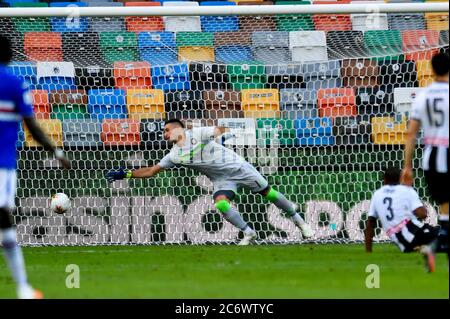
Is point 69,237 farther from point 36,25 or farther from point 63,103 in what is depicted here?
point 36,25

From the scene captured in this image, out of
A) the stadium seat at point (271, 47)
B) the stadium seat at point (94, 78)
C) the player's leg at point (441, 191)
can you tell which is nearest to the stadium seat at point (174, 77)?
the stadium seat at point (94, 78)

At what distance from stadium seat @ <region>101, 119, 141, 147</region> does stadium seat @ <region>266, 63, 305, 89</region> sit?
6.49 feet

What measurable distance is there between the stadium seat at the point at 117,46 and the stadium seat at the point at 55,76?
611 mm

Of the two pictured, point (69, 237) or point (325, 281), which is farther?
point (69, 237)

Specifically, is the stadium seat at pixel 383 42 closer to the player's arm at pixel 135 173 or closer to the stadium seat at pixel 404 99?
the stadium seat at pixel 404 99

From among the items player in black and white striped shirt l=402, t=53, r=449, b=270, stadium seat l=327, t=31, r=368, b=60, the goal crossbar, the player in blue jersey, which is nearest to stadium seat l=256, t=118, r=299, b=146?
stadium seat l=327, t=31, r=368, b=60

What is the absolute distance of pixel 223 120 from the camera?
15938mm

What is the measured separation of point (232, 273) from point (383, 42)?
663cm

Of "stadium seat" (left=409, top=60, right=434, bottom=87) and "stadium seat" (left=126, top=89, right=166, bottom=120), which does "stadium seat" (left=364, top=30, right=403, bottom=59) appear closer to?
"stadium seat" (left=409, top=60, right=434, bottom=87)

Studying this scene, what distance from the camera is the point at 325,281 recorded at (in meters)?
9.68

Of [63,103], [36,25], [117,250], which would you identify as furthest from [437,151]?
[36,25]

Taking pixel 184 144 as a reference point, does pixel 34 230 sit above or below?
below
